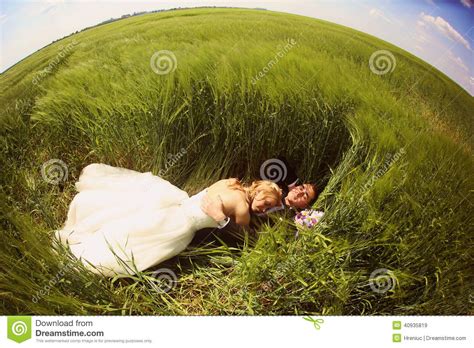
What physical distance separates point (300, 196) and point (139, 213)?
2.09ft

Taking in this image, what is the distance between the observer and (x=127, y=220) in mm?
1532

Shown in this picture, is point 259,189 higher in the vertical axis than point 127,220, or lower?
higher

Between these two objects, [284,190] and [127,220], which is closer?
[127,220]

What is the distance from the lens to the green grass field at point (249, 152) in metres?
1.46

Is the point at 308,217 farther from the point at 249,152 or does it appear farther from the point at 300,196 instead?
the point at 249,152

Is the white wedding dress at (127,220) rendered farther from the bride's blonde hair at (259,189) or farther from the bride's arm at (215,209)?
the bride's blonde hair at (259,189)

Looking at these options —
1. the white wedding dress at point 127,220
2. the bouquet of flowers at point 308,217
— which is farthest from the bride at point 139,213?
the bouquet of flowers at point 308,217

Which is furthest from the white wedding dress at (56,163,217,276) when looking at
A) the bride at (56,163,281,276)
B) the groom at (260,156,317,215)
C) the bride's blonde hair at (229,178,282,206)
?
the groom at (260,156,317,215)

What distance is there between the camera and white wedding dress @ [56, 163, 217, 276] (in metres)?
1.48

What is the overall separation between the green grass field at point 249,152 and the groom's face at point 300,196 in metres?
0.04

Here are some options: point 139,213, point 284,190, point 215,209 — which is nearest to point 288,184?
point 284,190

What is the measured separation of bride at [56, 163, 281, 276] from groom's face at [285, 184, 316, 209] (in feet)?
0.16

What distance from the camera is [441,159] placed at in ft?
5.15
